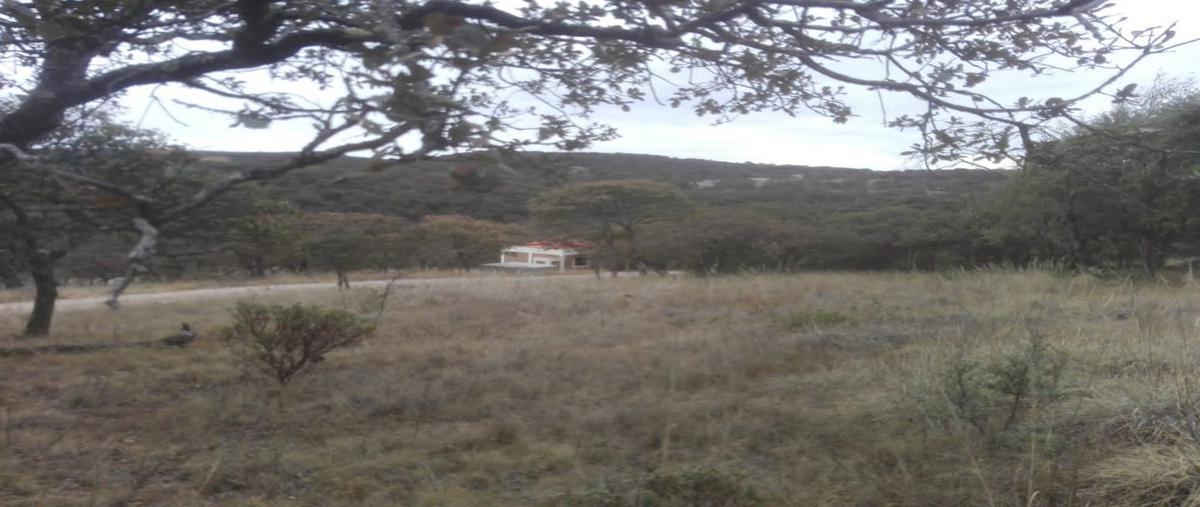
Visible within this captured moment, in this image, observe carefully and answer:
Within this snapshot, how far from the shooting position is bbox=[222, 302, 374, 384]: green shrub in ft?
23.3

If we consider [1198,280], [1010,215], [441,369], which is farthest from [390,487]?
[1010,215]

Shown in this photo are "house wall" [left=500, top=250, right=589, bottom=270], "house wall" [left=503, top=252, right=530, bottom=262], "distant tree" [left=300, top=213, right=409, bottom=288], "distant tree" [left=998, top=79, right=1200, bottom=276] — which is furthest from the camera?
"house wall" [left=503, top=252, right=530, bottom=262]

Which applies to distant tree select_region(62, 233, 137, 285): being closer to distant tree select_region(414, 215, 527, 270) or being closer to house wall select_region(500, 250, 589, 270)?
distant tree select_region(414, 215, 527, 270)

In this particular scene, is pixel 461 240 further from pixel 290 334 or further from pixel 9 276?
pixel 290 334

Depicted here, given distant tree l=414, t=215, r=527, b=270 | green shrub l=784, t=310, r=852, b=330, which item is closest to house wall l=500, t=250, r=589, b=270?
distant tree l=414, t=215, r=527, b=270

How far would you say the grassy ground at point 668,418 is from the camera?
411 cm

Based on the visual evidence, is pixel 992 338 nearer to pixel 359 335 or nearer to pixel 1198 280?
pixel 359 335

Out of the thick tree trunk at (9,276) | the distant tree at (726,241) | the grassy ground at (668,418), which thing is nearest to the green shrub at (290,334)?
the grassy ground at (668,418)

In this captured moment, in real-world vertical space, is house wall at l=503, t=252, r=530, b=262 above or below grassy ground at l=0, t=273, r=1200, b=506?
above

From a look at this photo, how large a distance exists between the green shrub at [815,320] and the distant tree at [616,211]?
7.08 metres

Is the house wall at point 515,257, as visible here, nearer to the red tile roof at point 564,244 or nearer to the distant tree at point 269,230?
the red tile roof at point 564,244

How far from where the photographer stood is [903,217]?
18734mm

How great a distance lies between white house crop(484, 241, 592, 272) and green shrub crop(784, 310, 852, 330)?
11.0 m

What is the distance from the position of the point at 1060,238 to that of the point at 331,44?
14.8 m
